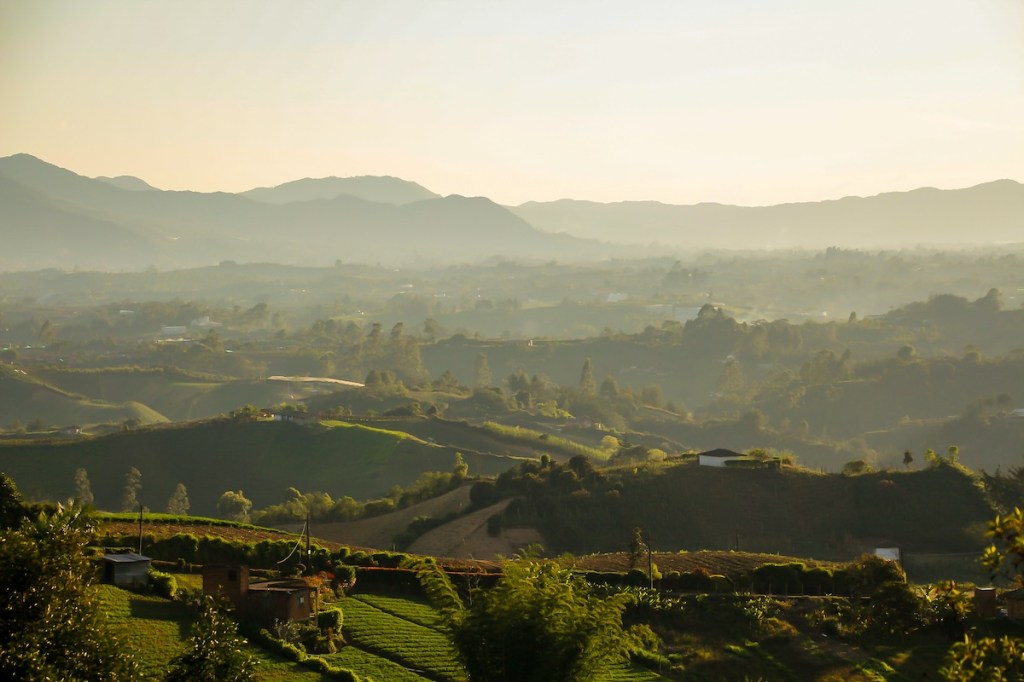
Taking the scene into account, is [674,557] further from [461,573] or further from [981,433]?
[981,433]

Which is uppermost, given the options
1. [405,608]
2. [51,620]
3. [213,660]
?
[51,620]

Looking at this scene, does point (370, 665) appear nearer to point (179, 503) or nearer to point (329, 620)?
point (329, 620)

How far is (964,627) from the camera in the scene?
1773 inches

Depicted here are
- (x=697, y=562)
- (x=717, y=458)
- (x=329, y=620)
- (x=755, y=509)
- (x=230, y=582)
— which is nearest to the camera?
(x=329, y=620)

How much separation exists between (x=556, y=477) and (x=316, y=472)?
3650 centimetres

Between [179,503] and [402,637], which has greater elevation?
[402,637]

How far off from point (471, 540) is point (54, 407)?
401 ft

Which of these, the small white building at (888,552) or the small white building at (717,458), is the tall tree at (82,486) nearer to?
the small white building at (717,458)

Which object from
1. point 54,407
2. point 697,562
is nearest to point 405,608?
point 697,562

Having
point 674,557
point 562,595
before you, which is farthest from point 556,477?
point 562,595

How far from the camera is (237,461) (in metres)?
115

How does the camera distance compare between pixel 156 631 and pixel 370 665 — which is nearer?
pixel 156 631

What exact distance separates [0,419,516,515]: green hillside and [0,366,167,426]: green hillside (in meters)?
53.3

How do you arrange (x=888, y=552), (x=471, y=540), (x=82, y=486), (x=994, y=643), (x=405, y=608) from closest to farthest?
(x=994, y=643)
(x=405, y=608)
(x=888, y=552)
(x=471, y=540)
(x=82, y=486)
